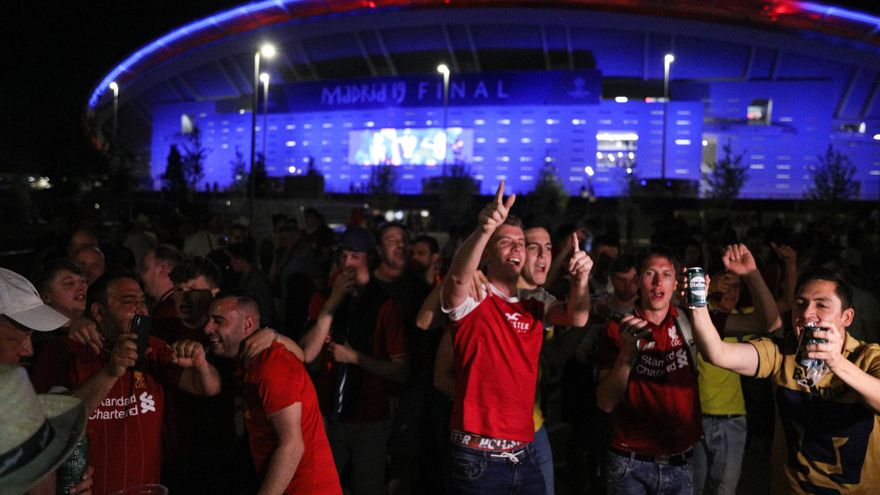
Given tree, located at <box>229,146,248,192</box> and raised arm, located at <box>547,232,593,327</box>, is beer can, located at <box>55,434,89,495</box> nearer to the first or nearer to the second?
raised arm, located at <box>547,232,593,327</box>

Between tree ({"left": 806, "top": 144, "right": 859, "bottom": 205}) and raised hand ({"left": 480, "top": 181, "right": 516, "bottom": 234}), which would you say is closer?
raised hand ({"left": 480, "top": 181, "right": 516, "bottom": 234})

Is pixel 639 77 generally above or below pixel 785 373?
above

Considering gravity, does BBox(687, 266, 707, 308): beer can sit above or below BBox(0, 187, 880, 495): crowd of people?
above

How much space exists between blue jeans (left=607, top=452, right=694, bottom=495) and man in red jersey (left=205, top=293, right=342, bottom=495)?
1.49 metres

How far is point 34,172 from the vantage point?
89.7 feet

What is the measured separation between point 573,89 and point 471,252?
3820cm

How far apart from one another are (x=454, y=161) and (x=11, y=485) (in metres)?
39.5

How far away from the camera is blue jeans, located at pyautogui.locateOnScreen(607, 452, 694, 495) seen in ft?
12.0

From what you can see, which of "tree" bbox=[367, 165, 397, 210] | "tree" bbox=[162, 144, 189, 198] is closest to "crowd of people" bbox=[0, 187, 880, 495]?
"tree" bbox=[162, 144, 189, 198]

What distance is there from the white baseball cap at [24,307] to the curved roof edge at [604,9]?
1514 inches

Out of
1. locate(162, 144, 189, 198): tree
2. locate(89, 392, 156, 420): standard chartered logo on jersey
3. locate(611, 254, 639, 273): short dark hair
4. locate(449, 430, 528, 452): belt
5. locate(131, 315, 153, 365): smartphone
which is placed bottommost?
locate(449, 430, 528, 452): belt

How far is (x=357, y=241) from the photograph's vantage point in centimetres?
449

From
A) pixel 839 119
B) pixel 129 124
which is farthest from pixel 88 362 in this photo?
pixel 129 124

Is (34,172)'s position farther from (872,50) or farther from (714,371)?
(872,50)
